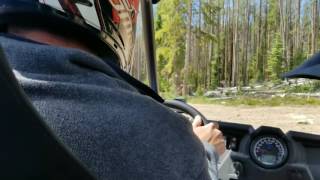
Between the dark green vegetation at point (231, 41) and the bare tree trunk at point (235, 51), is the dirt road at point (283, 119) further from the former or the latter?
the bare tree trunk at point (235, 51)

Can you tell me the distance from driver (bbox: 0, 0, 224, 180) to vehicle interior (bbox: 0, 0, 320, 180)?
0.10 meters

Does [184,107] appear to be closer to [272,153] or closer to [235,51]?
[272,153]

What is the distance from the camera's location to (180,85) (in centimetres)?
3556

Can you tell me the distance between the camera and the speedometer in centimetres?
241

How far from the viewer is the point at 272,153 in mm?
2461

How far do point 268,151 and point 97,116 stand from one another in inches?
70.1

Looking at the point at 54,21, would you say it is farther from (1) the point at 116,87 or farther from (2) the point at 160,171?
(2) the point at 160,171

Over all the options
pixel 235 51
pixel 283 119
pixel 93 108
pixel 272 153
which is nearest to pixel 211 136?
pixel 93 108

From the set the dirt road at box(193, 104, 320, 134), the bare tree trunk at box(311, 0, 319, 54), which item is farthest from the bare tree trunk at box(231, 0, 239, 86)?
the dirt road at box(193, 104, 320, 134)

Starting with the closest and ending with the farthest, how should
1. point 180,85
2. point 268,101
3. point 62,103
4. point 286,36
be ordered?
point 62,103 < point 268,101 < point 180,85 < point 286,36

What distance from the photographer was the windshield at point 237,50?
95.6 feet

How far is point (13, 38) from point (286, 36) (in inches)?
1653

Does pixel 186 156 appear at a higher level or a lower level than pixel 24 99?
lower

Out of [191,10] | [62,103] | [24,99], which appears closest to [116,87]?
[62,103]
